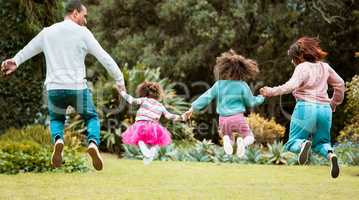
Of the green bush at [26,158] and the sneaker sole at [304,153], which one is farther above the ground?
the sneaker sole at [304,153]

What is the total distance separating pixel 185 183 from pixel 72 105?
223 inches

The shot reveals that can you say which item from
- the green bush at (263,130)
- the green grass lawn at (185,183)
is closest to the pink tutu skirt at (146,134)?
the green grass lawn at (185,183)

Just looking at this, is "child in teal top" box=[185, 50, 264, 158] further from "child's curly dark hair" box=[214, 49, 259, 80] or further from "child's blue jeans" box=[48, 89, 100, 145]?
"child's blue jeans" box=[48, 89, 100, 145]

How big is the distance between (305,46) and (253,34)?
56.1 feet

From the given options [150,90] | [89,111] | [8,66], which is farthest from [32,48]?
[150,90]

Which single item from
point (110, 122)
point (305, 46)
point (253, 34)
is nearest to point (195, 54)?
point (253, 34)

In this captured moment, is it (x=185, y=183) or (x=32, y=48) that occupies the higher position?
(x=32, y=48)

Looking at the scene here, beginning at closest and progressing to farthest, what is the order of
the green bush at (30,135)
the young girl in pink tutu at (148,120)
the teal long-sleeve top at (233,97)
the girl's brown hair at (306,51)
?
1. the girl's brown hair at (306,51)
2. the teal long-sleeve top at (233,97)
3. the young girl in pink tutu at (148,120)
4. the green bush at (30,135)

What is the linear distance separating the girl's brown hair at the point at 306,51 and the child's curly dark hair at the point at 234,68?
77cm

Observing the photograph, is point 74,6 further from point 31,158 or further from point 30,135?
point 30,135

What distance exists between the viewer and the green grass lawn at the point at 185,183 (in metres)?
10.9

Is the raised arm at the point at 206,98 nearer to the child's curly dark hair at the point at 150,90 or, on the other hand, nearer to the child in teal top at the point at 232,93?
the child in teal top at the point at 232,93

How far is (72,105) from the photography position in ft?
23.6

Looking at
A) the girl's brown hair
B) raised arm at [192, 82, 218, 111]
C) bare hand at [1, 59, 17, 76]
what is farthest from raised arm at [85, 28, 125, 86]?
the girl's brown hair
